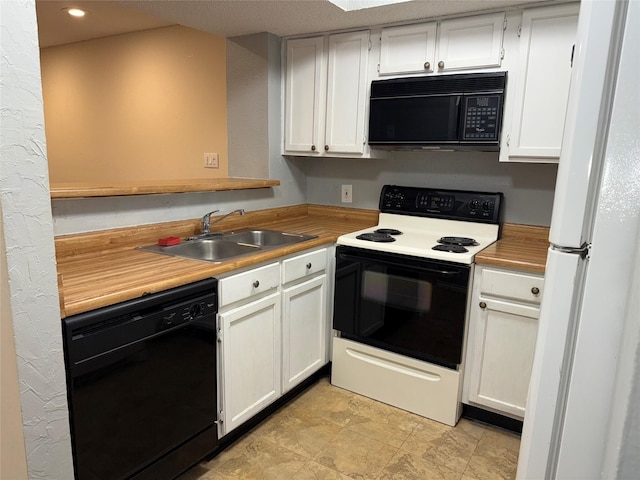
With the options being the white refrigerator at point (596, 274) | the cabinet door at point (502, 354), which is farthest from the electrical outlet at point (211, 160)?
the white refrigerator at point (596, 274)

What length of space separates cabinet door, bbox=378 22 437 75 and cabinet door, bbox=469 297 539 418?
1.32 metres

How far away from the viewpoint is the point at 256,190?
114 inches

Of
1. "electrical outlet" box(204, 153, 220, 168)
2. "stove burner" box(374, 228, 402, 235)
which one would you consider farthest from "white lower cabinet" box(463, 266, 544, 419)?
"electrical outlet" box(204, 153, 220, 168)

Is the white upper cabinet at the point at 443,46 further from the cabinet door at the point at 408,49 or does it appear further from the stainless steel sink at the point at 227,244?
the stainless steel sink at the point at 227,244

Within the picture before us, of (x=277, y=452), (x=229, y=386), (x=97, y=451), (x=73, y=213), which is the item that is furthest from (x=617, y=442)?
(x=73, y=213)

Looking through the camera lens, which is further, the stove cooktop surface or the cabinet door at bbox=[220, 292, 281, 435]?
the stove cooktop surface

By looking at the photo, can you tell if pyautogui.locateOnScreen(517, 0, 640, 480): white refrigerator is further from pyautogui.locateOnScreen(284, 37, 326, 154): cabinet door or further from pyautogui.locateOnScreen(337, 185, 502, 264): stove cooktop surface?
pyautogui.locateOnScreen(284, 37, 326, 154): cabinet door

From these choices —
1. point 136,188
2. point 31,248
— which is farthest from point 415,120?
point 31,248

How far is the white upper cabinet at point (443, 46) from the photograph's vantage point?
2.27 meters

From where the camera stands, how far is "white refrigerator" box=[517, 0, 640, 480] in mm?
421

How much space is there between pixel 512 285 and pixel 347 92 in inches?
57.4

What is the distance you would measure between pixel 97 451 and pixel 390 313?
1435 millimetres

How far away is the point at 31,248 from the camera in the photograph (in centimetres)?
109

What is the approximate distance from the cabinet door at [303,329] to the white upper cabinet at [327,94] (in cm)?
89
